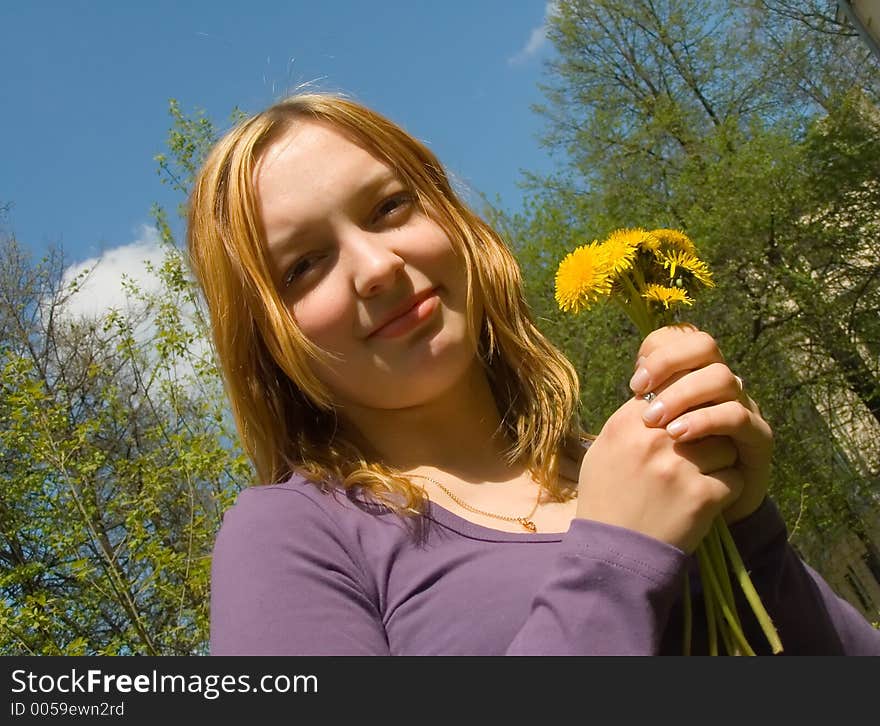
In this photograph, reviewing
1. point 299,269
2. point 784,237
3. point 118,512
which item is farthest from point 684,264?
point 784,237

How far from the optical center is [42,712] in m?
0.91

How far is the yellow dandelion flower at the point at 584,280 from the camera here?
915 millimetres

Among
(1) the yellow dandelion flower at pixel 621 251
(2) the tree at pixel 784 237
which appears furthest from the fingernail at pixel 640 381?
(2) the tree at pixel 784 237

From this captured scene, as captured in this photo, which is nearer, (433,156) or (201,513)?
(433,156)

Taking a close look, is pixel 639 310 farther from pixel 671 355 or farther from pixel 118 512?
pixel 118 512

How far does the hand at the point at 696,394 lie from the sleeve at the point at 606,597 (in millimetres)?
128

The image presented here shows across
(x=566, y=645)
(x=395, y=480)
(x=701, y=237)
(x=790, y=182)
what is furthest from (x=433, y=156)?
(x=790, y=182)

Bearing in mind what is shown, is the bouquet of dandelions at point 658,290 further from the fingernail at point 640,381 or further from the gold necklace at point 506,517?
the gold necklace at point 506,517

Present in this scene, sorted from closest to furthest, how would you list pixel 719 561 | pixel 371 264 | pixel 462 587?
pixel 719 561 < pixel 462 587 < pixel 371 264

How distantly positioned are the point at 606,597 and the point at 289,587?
0.38m

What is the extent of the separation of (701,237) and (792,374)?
247cm

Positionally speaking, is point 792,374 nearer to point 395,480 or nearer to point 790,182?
point 790,182

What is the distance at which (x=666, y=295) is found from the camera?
3.02ft

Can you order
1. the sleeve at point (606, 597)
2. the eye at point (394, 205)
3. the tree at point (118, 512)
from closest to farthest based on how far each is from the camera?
the sleeve at point (606, 597) < the eye at point (394, 205) < the tree at point (118, 512)
